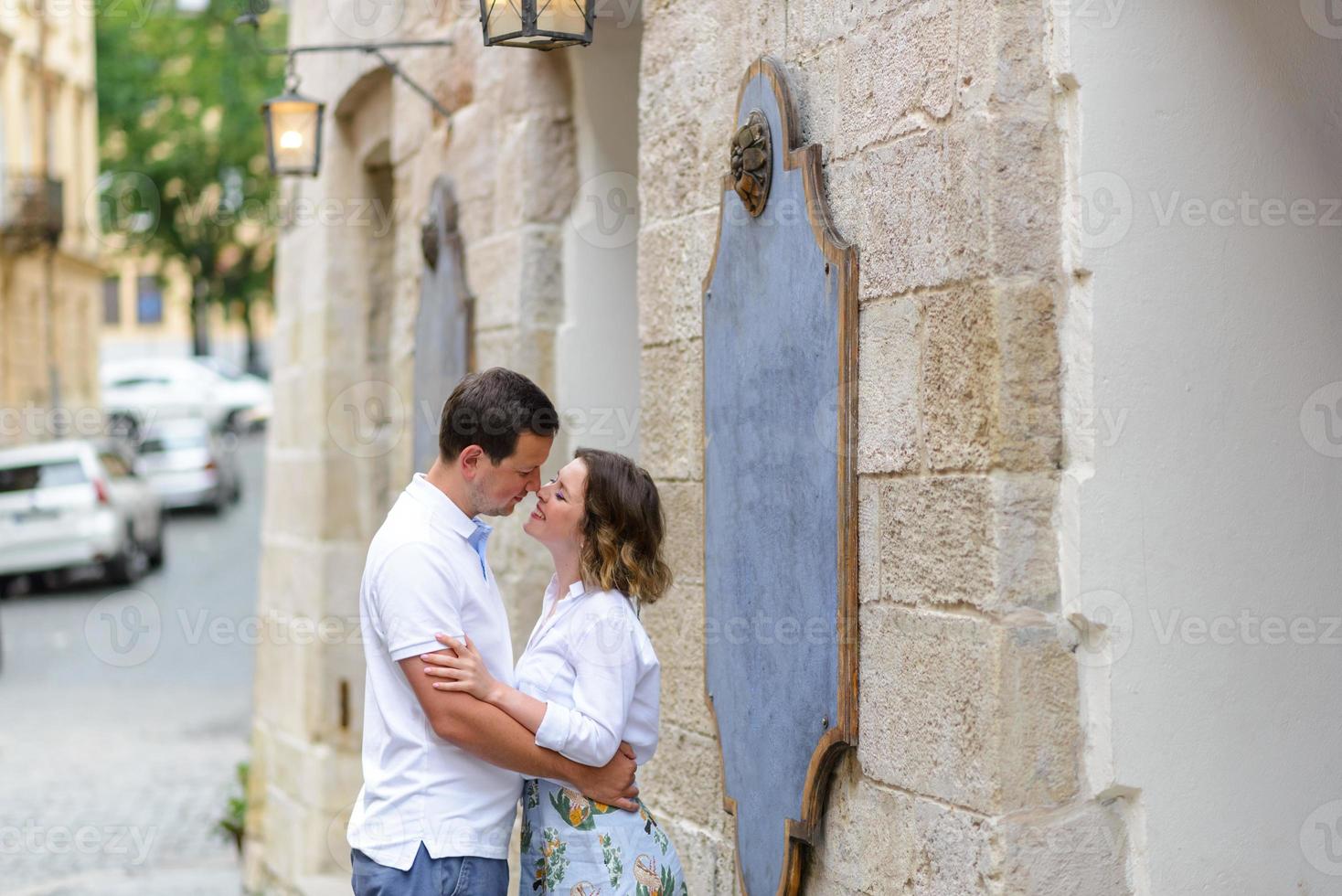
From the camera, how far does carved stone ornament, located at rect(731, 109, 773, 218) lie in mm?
3637

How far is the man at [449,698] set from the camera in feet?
9.55

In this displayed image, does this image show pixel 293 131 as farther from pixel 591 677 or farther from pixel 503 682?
pixel 591 677

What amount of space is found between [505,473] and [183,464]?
20.5 metres

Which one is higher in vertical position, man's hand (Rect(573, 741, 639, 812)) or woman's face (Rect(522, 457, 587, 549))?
woman's face (Rect(522, 457, 587, 549))

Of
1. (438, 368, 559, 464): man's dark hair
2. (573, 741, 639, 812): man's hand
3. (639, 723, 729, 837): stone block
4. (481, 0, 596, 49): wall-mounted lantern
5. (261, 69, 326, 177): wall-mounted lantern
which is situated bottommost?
(639, 723, 729, 837): stone block

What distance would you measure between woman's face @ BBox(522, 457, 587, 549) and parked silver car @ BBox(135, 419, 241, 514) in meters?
19.8

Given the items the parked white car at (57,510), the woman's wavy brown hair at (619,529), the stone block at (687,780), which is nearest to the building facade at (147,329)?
the parked white car at (57,510)

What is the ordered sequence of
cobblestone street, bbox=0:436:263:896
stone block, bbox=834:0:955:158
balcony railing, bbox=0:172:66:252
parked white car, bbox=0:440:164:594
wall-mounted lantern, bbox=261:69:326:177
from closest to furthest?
stone block, bbox=834:0:955:158 < wall-mounted lantern, bbox=261:69:326:177 < cobblestone street, bbox=0:436:263:896 < parked white car, bbox=0:440:164:594 < balcony railing, bbox=0:172:66:252

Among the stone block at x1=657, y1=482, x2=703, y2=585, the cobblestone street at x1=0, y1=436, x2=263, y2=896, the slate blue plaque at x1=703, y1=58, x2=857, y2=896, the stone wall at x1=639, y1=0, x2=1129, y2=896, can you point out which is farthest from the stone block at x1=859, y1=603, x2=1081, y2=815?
the cobblestone street at x1=0, y1=436, x2=263, y2=896

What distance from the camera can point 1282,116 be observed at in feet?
10.5

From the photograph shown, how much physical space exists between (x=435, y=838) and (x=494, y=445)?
73 cm

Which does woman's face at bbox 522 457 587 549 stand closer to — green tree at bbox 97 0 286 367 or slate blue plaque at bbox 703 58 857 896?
slate blue plaque at bbox 703 58 857 896

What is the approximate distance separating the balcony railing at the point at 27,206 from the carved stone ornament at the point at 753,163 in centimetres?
2650

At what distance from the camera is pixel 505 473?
3.09 meters
